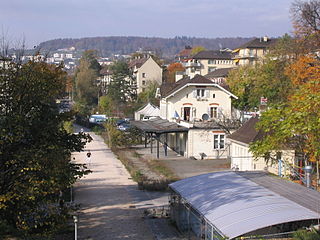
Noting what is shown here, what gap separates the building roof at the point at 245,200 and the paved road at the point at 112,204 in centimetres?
255

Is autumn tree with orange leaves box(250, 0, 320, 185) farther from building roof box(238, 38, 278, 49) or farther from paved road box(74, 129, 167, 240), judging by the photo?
building roof box(238, 38, 278, 49)

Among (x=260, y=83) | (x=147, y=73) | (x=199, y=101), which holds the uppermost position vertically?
(x=147, y=73)

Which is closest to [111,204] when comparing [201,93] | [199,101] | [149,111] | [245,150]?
[245,150]

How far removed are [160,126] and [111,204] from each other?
17.3 m

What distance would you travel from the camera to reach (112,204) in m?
23.8

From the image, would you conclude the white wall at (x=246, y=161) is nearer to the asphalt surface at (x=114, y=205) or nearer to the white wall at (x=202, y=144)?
the asphalt surface at (x=114, y=205)

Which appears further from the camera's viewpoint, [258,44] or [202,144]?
[258,44]

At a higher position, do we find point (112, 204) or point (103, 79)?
point (103, 79)

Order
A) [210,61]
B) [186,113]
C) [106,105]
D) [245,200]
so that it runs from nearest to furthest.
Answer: [245,200], [186,113], [106,105], [210,61]

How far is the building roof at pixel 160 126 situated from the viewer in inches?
1481

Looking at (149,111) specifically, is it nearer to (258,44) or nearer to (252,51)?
(252,51)

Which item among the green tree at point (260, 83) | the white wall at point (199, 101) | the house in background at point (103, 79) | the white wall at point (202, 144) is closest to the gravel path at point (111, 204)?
the white wall at point (202, 144)

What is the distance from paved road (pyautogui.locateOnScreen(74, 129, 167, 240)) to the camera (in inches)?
742

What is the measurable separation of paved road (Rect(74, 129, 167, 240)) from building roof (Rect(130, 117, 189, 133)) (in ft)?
13.0
